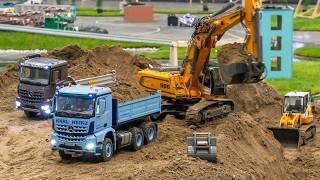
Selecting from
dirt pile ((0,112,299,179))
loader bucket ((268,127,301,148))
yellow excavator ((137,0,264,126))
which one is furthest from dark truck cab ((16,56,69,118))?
loader bucket ((268,127,301,148))

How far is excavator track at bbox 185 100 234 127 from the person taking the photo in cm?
3297

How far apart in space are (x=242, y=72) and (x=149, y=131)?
19.5 ft

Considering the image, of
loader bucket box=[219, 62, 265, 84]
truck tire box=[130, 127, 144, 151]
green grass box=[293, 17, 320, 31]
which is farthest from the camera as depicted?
green grass box=[293, 17, 320, 31]

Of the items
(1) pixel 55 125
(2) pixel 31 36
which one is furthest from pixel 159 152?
(2) pixel 31 36

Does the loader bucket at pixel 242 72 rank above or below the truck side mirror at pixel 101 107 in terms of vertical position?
above

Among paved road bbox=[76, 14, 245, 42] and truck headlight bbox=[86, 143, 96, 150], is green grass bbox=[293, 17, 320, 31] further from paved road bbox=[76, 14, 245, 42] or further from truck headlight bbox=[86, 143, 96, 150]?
truck headlight bbox=[86, 143, 96, 150]

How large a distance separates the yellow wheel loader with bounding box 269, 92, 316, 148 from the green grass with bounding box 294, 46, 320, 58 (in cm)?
3171

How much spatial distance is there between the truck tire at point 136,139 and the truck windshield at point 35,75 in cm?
916

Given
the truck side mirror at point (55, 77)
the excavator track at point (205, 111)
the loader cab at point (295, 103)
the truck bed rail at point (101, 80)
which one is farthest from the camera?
the truck bed rail at point (101, 80)

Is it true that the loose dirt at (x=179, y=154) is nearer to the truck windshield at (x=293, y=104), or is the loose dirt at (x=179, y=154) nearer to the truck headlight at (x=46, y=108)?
the truck headlight at (x=46, y=108)

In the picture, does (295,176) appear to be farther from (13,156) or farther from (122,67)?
(122,67)

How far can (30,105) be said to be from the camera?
36.6m

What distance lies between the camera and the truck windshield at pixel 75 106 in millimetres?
25969

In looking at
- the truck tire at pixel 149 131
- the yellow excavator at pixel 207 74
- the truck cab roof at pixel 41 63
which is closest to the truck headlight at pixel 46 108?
the truck cab roof at pixel 41 63
